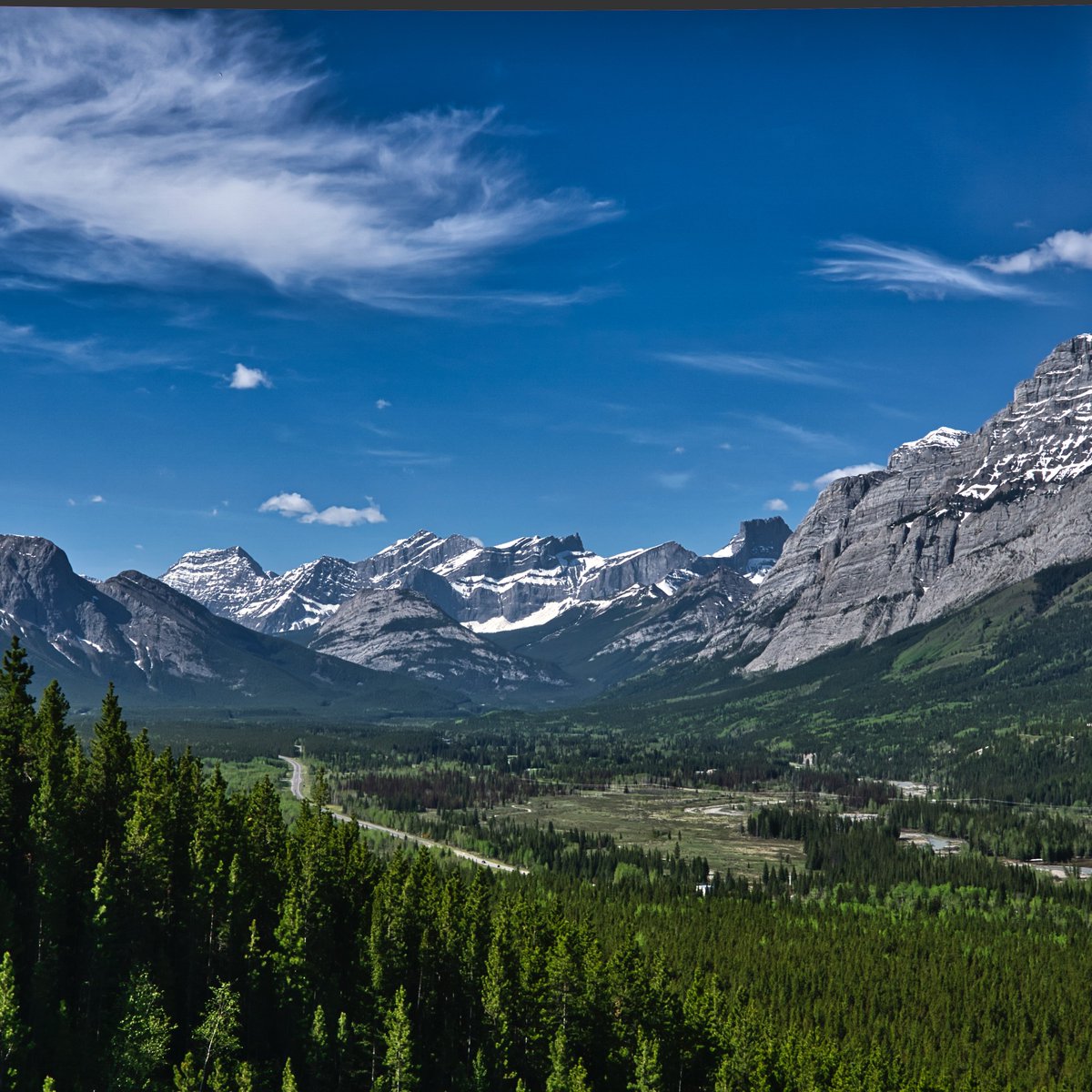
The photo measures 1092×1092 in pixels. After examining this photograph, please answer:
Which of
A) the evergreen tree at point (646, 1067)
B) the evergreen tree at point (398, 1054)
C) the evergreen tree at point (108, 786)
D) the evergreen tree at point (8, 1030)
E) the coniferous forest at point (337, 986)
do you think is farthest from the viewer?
the evergreen tree at point (108, 786)

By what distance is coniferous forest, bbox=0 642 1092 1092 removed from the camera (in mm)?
68625

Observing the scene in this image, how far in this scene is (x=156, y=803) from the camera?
79.4m

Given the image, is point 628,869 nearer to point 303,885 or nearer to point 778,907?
point 778,907

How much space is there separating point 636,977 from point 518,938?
13.3 m

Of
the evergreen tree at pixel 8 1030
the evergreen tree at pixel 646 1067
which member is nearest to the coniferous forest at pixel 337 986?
the evergreen tree at pixel 8 1030

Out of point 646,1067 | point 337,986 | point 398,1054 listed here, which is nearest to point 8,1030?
point 398,1054

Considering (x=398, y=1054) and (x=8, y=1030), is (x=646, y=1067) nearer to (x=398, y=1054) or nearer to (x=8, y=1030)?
(x=398, y=1054)

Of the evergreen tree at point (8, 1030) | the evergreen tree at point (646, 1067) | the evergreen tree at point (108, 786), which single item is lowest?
the evergreen tree at point (646, 1067)

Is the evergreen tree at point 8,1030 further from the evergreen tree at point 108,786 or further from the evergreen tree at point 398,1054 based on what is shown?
the evergreen tree at point 398,1054

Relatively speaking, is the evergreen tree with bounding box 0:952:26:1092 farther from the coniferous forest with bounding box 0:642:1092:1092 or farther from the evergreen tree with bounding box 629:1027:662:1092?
the evergreen tree with bounding box 629:1027:662:1092

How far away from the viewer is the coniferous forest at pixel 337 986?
225 ft

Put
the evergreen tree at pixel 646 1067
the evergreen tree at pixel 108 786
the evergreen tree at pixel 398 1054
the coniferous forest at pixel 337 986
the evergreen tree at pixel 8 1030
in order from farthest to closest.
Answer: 1. the evergreen tree at pixel 108 786
2. the evergreen tree at pixel 646 1067
3. the evergreen tree at pixel 398 1054
4. the coniferous forest at pixel 337 986
5. the evergreen tree at pixel 8 1030

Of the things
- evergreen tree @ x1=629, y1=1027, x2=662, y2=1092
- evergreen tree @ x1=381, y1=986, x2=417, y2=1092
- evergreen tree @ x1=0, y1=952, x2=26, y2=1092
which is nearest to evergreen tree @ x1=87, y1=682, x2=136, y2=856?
evergreen tree @ x1=0, y1=952, x2=26, y2=1092

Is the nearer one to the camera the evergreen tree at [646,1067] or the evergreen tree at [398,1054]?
the evergreen tree at [398,1054]
